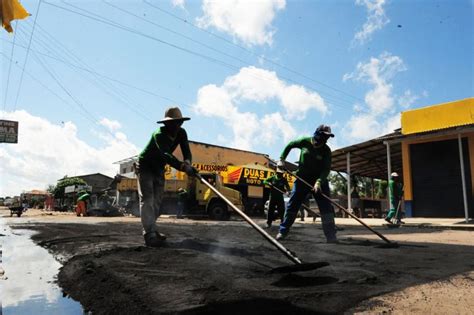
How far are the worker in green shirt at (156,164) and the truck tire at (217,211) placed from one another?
1174 cm

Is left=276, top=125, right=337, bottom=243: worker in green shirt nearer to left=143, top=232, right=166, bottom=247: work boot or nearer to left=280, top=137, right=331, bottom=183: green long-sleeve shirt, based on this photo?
left=280, top=137, right=331, bottom=183: green long-sleeve shirt

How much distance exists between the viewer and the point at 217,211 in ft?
54.3

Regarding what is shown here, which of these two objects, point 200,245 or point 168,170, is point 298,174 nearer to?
point 200,245

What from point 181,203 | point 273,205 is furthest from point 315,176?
point 181,203

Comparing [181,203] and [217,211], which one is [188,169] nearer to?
[217,211]

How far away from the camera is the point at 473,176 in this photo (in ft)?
40.1

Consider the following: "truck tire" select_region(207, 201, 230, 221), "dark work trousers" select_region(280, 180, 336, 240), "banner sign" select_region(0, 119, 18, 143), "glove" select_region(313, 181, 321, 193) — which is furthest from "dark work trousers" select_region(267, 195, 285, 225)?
"banner sign" select_region(0, 119, 18, 143)

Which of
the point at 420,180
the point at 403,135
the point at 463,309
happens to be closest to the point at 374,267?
the point at 463,309

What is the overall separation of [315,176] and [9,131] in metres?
26.7

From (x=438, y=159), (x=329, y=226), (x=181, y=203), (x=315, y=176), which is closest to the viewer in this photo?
(x=329, y=226)

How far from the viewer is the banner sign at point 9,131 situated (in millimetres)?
24681

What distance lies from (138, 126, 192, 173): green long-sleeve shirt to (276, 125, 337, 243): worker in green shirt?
183 cm

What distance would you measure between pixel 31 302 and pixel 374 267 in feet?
8.99

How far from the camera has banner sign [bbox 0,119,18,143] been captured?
24681 mm
